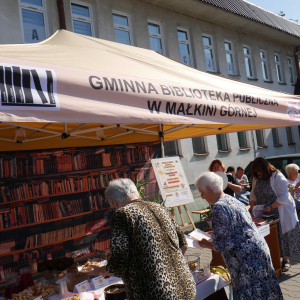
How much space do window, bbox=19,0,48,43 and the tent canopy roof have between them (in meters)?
6.34

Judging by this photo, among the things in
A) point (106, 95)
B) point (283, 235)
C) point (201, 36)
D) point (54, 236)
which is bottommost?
point (283, 235)

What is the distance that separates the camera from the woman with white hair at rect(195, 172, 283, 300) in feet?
8.26

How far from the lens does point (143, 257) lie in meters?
2.04

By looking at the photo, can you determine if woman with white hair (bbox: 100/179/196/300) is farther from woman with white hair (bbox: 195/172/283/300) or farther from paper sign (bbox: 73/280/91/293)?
paper sign (bbox: 73/280/91/293)

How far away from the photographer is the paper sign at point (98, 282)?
2.65 meters

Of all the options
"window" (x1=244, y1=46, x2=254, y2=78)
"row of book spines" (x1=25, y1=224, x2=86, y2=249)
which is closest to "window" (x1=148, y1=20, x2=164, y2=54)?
"window" (x1=244, y1=46, x2=254, y2=78)

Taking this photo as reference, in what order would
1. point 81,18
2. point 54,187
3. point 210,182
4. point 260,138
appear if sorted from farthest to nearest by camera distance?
point 260,138 → point 81,18 → point 54,187 → point 210,182

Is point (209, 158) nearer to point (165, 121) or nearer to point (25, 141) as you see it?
point (25, 141)

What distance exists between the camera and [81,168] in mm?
5465

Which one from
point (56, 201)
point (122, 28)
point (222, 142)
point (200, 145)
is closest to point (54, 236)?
point (56, 201)

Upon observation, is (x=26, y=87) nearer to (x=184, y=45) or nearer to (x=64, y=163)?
(x=64, y=163)

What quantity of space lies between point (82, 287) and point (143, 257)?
2.96 feet

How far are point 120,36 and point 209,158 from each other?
6612 millimetres

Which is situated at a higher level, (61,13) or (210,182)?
(61,13)
